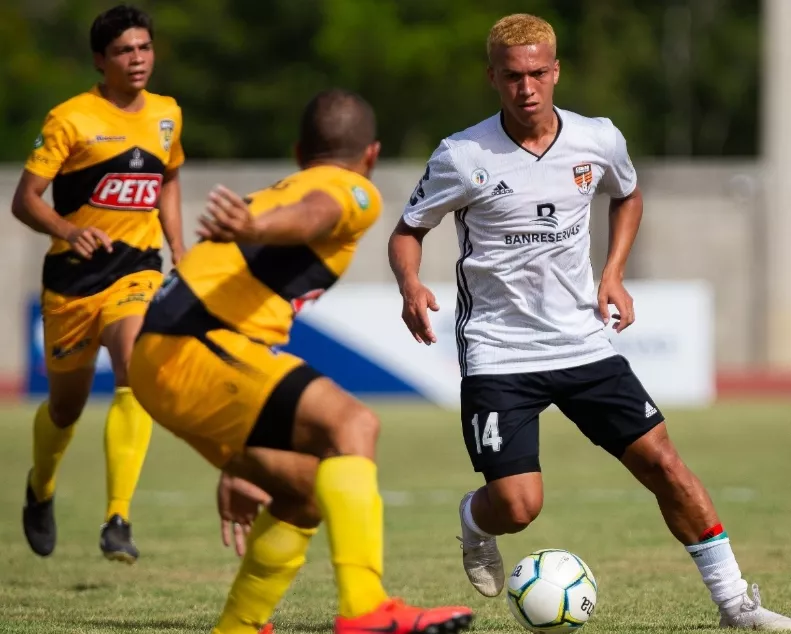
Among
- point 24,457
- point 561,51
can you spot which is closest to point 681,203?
point 24,457

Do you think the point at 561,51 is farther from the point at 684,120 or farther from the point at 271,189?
the point at 271,189

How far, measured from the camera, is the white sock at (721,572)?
6078 mm

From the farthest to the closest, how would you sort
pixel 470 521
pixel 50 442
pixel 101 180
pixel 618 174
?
1. pixel 50 442
2. pixel 101 180
3. pixel 470 521
4. pixel 618 174

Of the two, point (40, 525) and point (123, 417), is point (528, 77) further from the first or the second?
point (40, 525)

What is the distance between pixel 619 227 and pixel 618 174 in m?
0.26

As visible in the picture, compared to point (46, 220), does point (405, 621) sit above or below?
below

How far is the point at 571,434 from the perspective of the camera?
16.6 metres

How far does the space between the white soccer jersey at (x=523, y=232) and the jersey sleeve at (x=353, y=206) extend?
1.05 meters

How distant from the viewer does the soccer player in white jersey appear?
612cm

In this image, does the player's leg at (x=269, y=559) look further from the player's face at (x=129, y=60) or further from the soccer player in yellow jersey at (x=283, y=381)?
the player's face at (x=129, y=60)

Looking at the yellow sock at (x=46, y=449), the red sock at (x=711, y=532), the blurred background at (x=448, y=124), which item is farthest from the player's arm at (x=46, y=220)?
the blurred background at (x=448, y=124)

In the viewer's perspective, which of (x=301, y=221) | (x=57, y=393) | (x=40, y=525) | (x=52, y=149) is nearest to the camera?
(x=301, y=221)

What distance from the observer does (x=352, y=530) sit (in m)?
4.94

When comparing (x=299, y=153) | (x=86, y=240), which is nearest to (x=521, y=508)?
(x=299, y=153)
